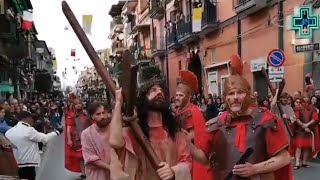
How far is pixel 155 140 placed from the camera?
14.3ft

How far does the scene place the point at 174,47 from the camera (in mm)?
43969

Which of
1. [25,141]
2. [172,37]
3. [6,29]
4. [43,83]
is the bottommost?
[25,141]

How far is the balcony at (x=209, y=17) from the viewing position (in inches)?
1221

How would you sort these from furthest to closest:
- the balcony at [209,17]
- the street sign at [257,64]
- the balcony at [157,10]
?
the balcony at [157,10] < the balcony at [209,17] < the street sign at [257,64]

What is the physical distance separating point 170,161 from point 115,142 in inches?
16.3

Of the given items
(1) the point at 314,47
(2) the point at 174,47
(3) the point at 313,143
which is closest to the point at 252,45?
(1) the point at 314,47

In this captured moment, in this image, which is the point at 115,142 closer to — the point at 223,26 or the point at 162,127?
the point at 162,127

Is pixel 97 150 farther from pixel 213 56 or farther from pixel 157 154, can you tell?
pixel 213 56

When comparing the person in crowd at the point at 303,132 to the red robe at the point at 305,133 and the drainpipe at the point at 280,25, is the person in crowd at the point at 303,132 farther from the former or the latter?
the drainpipe at the point at 280,25

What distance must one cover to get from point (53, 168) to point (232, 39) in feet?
51.5

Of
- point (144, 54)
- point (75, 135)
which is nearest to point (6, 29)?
point (75, 135)

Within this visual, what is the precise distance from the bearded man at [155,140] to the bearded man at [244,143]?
22 cm

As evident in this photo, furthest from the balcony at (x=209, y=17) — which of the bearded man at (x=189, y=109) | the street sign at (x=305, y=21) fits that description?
the bearded man at (x=189, y=109)

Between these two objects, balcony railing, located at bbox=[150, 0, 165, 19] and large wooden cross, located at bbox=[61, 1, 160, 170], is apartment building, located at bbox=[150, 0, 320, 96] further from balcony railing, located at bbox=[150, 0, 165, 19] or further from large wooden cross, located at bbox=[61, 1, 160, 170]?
large wooden cross, located at bbox=[61, 1, 160, 170]
